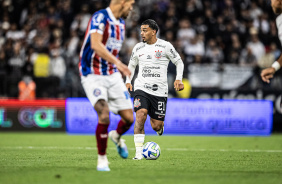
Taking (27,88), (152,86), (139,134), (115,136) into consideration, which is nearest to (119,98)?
(115,136)

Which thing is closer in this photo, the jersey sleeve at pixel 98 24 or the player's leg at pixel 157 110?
the jersey sleeve at pixel 98 24

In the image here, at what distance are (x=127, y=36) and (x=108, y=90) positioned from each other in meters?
13.6

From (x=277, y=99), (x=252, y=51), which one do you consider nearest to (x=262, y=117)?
(x=277, y=99)

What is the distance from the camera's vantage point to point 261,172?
744cm

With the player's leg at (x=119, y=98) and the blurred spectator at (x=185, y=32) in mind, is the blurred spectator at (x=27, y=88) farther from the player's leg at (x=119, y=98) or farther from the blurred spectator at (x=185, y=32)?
Result: the player's leg at (x=119, y=98)

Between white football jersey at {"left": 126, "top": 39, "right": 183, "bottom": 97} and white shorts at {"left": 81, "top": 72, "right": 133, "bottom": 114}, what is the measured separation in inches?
88.2

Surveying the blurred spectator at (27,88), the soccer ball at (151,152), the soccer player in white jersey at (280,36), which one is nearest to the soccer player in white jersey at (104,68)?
the soccer ball at (151,152)

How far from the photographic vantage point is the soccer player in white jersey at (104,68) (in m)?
7.26

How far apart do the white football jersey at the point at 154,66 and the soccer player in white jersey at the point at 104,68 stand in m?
2.21

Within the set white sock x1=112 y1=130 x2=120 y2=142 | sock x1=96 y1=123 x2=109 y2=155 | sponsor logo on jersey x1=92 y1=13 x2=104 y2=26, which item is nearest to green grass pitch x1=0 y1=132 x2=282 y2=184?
sock x1=96 y1=123 x2=109 y2=155

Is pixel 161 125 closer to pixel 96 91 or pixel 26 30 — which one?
pixel 96 91

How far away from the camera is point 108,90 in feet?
24.7

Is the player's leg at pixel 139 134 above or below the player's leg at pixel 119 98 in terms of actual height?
below

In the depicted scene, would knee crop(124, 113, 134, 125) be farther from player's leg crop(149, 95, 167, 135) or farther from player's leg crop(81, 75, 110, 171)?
player's leg crop(149, 95, 167, 135)
